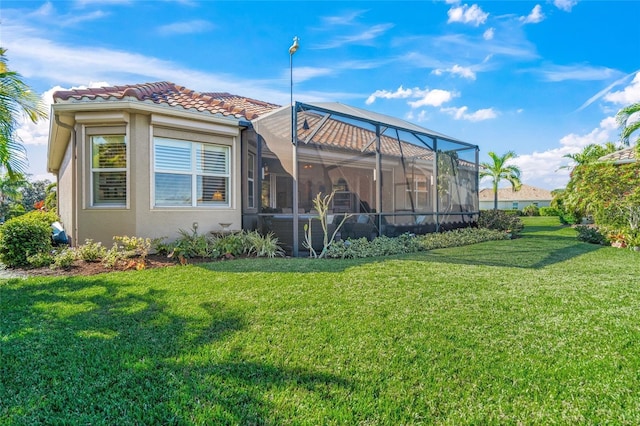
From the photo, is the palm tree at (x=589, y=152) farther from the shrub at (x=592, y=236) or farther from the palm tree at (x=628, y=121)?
the palm tree at (x=628, y=121)

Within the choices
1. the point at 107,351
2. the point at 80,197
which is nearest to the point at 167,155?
the point at 80,197

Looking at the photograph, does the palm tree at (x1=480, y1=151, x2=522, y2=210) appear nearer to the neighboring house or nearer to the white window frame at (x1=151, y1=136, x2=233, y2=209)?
the neighboring house

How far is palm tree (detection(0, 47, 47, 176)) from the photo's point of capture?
277 inches

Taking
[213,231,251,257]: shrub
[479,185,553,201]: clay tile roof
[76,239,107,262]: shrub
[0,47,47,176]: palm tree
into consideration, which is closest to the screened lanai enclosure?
[213,231,251,257]: shrub

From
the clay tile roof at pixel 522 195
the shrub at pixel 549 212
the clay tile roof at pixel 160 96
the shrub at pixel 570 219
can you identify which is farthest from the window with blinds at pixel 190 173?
the clay tile roof at pixel 522 195

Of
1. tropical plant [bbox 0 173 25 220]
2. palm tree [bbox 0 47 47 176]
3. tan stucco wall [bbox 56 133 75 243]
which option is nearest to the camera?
palm tree [bbox 0 47 47 176]

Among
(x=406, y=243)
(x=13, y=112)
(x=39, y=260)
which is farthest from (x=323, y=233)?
(x=13, y=112)

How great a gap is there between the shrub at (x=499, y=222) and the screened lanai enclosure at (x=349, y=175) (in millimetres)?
1133

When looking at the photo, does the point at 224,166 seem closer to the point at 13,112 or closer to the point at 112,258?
the point at 112,258

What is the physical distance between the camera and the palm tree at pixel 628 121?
32.2 ft

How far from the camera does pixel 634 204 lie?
11516 millimetres

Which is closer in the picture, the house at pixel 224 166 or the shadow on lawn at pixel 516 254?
the shadow on lawn at pixel 516 254

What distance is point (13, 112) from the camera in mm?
7207

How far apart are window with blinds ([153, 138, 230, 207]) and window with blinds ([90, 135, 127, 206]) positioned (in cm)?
83
